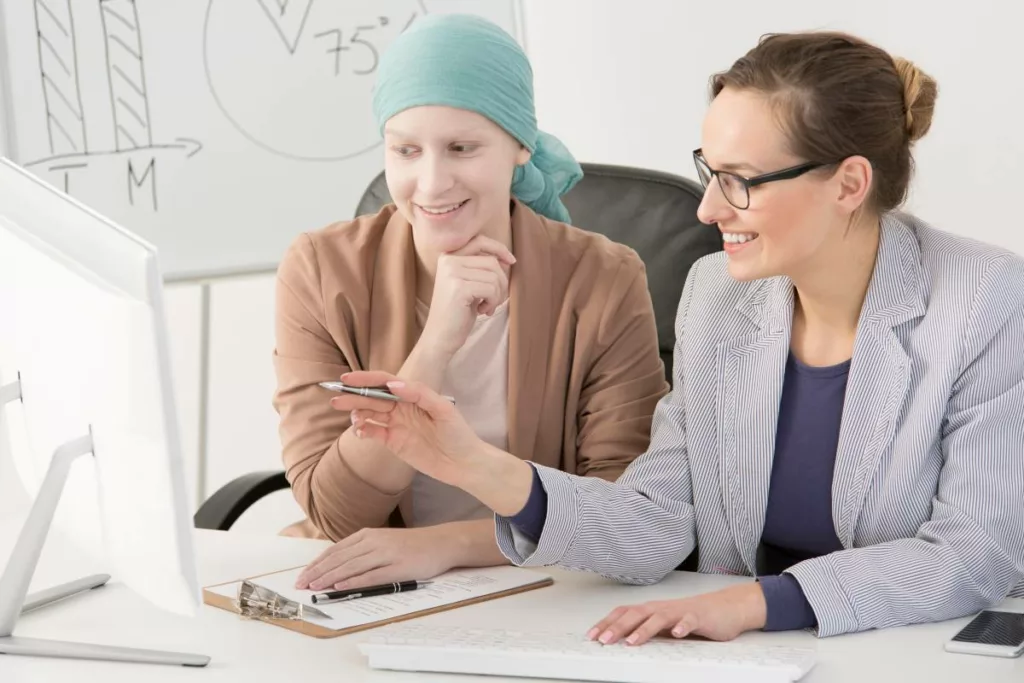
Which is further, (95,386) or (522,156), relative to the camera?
(522,156)

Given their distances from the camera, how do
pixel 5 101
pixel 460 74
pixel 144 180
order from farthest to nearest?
pixel 144 180 → pixel 5 101 → pixel 460 74

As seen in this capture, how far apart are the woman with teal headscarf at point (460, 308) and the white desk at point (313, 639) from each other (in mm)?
239

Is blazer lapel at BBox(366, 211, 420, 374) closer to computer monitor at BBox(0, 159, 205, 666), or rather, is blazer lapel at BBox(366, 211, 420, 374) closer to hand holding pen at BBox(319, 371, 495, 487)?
hand holding pen at BBox(319, 371, 495, 487)

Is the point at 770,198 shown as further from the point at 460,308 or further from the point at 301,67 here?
the point at 301,67

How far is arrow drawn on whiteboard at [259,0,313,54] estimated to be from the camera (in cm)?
287

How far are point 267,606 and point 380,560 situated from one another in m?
0.17

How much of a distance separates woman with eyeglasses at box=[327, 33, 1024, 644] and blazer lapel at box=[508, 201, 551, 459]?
8.5 inches

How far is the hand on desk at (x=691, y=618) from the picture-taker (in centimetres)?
128

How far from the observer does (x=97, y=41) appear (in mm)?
2756

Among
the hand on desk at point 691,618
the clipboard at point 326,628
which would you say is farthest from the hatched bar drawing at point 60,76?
the hand on desk at point 691,618

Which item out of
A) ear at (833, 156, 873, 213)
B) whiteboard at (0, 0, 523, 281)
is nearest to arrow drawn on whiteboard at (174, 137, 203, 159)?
whiteboard at (0, 0, 523, 281)

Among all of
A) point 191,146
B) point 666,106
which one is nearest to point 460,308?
point 191,146

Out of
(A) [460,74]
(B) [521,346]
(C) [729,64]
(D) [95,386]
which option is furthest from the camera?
(C) [729,64]

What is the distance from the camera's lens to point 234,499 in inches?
82.7
